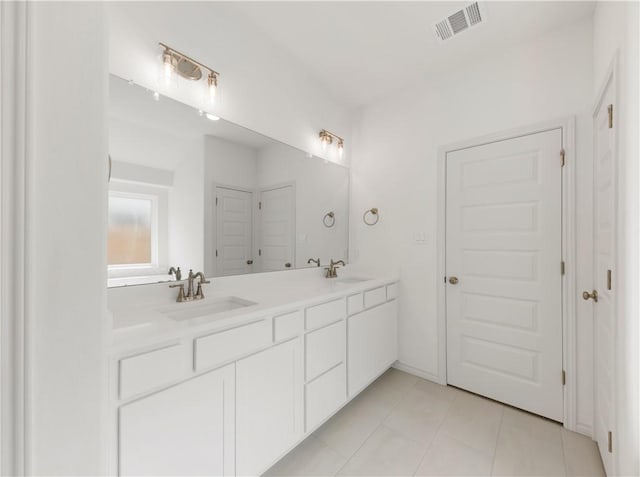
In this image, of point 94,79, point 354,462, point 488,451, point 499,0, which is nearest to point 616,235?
point 488,451

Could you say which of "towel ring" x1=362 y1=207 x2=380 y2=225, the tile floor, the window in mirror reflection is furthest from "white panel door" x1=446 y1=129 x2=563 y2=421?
the window in mirror reflection

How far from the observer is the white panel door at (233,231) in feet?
6.14

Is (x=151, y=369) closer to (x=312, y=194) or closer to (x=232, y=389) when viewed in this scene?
(x=232, y=389)

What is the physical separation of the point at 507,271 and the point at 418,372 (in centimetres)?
117

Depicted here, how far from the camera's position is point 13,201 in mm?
337

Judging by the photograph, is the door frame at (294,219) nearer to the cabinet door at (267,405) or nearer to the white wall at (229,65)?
the white wall at (229,65)

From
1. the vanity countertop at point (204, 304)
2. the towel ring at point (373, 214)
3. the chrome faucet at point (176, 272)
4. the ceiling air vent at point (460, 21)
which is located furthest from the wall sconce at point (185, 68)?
the towel ring at point (373, 214)

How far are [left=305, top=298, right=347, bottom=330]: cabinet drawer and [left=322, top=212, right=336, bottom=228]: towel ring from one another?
978mm

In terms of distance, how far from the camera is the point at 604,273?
58.6 inches

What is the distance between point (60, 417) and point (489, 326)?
245 centimetres

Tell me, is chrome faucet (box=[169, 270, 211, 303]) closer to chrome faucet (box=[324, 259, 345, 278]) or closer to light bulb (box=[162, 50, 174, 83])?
light bulb (box=[162, 50, 174, 83])

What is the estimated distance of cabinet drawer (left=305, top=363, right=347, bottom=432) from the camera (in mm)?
1615

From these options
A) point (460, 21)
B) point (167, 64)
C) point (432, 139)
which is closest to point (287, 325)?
point (167, 64)

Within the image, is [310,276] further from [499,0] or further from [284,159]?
[499,0]
